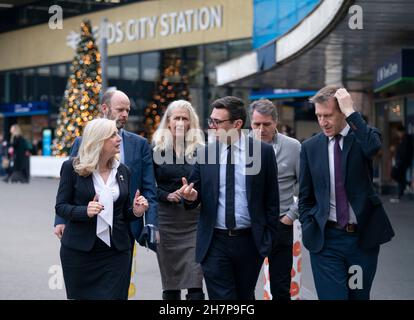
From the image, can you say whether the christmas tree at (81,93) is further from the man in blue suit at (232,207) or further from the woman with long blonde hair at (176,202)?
the man in blue suit at (232,207)

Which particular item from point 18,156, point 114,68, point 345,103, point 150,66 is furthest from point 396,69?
point 114,68

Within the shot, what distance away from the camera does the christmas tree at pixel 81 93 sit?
31.1 metres

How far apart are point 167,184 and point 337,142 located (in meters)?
2.09

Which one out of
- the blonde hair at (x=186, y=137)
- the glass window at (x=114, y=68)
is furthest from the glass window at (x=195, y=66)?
the blonde hair at (x=186, y=137)

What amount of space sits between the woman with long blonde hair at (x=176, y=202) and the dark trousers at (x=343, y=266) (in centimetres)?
200

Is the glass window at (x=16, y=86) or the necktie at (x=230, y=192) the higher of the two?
the glass window at (x=16, y=86)

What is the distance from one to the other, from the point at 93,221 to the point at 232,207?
2.92 feet

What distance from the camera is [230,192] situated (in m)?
5.30

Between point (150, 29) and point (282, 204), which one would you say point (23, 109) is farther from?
point (282, 204)

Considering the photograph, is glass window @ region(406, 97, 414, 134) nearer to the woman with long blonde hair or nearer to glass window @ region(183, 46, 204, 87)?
glass window @ region(183, 46, 204, 87)

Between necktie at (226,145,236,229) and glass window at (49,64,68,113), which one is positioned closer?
necktie at (226,145,236,229)

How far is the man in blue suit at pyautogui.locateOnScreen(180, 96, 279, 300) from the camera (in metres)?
5.29

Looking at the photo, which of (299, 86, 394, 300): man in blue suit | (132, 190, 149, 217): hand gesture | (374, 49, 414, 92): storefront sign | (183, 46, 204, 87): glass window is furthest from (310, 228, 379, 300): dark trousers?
(183, 46, 204, 87): glass window

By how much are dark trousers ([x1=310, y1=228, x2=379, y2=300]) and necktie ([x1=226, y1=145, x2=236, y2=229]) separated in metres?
0.59
